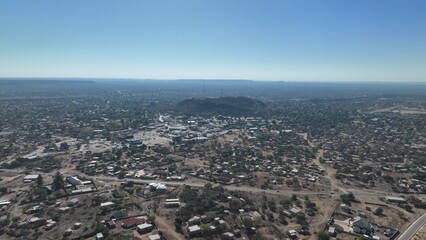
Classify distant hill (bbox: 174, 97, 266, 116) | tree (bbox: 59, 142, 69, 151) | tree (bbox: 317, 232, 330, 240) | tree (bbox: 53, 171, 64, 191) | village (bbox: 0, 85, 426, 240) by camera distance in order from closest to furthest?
tree (bbox: 317, 232, 330, 240) → village (bbox: 0, 85, 426, 240) → tree (bbox: 53, 171, 64, 191) → tree (bbox: 59, 142, 69, 151) → distant hill (bbox: 174, 97, 266, 116)

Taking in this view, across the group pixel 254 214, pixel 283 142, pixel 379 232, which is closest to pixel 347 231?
pixel 379 232

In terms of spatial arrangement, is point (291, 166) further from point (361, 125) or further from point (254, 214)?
point (361, 125)

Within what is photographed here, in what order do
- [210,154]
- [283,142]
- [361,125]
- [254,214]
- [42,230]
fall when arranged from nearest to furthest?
1. [42,230]
2. [254,214]
3. [210,154]
4. [283,142]
5. [361,125]

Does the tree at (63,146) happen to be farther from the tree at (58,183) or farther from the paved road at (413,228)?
the paved road at (413,228)

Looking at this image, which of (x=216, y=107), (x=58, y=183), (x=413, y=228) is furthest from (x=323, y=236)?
(x=216, y=107)

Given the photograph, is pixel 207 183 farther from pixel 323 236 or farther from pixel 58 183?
pixel 58 183

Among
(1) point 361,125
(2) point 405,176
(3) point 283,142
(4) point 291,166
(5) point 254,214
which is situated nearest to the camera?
(5) point 254,214

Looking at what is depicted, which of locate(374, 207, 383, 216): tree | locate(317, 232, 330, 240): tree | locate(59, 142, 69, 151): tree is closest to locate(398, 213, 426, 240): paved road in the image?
locate(374, 207, 383, 216): tree

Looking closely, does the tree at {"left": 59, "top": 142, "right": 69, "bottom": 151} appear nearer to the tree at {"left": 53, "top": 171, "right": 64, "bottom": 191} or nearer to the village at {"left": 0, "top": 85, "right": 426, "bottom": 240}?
the village at {"left": 0, "top": 85, "right": 426, "bottom": 240}
